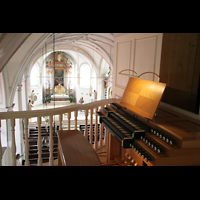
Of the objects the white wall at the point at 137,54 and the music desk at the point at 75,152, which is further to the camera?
the white wall at the point at 137,54

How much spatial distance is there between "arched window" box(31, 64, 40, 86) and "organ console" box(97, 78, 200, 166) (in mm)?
18117

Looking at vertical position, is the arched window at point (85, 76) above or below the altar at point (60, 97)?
above

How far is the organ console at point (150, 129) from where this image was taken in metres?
1.93

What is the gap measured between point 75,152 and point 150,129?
1126mm

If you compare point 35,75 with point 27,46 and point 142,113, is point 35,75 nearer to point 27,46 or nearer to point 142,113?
point 27,46

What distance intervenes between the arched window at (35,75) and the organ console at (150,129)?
18117 millimetres

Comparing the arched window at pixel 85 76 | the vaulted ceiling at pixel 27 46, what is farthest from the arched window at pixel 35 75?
the vaulted ceiling at pixel 27 46

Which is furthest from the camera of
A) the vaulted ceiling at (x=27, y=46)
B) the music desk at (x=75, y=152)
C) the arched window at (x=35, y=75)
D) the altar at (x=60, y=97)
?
the altar at (x=60, y=97)

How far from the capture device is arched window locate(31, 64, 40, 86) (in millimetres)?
20253

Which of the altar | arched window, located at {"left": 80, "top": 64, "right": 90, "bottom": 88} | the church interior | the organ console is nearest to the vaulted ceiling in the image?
the church interior

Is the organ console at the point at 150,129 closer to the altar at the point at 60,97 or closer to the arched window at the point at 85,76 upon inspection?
the arched window at the point at 85,76

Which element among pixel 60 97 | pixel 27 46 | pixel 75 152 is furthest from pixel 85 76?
pixel 75 152

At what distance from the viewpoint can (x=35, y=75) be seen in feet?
67.6
